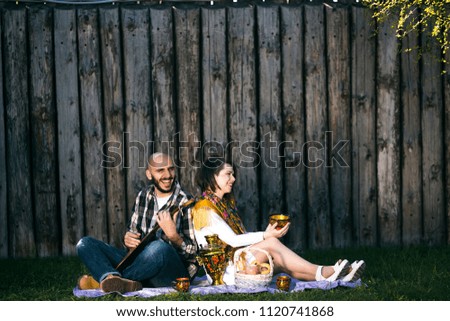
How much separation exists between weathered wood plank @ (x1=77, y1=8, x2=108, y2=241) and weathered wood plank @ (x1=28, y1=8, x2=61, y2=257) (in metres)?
0.28

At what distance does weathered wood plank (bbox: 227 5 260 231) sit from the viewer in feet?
22.3

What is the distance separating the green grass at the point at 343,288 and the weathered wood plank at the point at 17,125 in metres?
0.44

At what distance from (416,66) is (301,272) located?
2643mm

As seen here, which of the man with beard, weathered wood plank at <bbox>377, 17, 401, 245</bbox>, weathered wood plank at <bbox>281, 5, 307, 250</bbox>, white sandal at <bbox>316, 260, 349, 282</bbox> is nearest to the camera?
the man with beard

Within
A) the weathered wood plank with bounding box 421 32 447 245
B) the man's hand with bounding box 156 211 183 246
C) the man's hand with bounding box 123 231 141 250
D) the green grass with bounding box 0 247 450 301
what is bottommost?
the green grass with bounding box 0 247 450 301

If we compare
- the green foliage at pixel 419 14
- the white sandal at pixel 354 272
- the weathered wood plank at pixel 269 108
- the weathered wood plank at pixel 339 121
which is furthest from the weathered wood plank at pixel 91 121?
the green foliage at pixel 419 14

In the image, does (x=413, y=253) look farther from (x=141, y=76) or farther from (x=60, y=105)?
(x=60, y=105)

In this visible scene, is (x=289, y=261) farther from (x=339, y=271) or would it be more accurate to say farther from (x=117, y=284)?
(x=117, y=284)

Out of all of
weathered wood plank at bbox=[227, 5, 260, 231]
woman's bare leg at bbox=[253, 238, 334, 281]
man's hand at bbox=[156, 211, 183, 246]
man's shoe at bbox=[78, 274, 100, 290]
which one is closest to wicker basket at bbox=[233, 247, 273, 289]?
woman's bare leg at bbox=[253, 238, 334, 281]

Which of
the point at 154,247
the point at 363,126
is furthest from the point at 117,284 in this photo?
the point at 363,126

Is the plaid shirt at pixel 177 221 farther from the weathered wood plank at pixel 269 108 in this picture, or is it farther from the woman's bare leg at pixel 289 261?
the weathered wood plank at pixel 269 108

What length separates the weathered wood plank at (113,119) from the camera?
6.76 metres

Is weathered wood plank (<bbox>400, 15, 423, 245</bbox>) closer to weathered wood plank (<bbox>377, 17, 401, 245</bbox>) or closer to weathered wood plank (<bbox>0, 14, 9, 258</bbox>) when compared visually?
weathered wood plank (<bbox>377, 17, 401, 245</bbox>)

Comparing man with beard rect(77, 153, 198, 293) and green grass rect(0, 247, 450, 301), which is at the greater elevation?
man with beard rect(77, 153, 198, 293)
